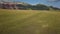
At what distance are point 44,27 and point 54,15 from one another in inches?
6.2

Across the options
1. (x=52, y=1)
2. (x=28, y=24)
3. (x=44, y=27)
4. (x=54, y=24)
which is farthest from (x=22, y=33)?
(x=52, y=1)

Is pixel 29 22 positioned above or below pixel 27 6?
below

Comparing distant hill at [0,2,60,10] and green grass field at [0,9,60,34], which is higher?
distant hill at [0,2,60,10]

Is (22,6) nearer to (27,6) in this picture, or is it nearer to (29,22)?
(27,6)

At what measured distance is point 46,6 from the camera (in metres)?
1.36

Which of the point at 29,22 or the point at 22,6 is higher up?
the point at 22,6

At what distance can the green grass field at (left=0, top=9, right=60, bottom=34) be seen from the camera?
4.39 feet

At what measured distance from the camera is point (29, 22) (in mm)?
1374

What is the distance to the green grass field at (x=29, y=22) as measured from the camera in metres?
1.34

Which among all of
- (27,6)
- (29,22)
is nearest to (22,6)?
(27,6)

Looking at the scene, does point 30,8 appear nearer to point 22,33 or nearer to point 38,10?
point 38,10

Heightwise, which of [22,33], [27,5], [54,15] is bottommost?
[22,33]

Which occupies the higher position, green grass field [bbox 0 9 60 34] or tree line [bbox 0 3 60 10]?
tree line [bbox 0 3 60 10]

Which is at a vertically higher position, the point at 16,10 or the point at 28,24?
the point at 16,10
